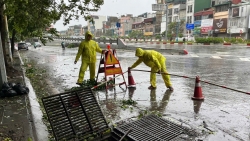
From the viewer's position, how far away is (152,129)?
12.7 feet

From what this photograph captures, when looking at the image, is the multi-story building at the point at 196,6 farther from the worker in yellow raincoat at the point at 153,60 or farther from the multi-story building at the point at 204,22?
the worker in yellow raincoat at the point at 153,60

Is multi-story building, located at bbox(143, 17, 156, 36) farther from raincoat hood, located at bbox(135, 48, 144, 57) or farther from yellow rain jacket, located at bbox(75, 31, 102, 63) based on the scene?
raincoat hood, located at bbox(135, 48, 144, 57)

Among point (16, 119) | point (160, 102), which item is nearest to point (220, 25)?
point (160, 102)

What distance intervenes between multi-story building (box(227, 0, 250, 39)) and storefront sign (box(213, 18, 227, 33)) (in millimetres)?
984

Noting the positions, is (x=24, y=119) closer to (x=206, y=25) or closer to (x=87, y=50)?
(x=87, y=50)

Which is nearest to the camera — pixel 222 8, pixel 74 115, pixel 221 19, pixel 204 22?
pixel 74 115

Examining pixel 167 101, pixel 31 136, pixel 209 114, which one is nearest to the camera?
pixel 31 136

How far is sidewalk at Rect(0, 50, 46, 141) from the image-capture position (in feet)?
11.3

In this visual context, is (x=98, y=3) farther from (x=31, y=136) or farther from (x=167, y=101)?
(x=31, y=136)

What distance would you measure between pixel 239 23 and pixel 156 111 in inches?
2006

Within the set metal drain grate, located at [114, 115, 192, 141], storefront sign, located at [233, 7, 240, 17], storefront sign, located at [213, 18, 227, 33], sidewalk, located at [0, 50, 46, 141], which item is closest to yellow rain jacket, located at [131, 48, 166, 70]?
metal drain grate, located at [114, 115, 192, 141]

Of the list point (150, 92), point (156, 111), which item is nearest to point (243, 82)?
point (150, 92)

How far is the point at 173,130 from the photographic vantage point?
385 cm

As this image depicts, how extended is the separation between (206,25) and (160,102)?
184ft
